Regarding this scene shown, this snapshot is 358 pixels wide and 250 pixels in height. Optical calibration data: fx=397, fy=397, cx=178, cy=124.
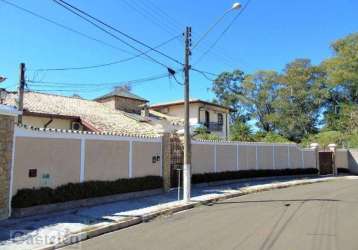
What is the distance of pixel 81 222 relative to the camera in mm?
11242

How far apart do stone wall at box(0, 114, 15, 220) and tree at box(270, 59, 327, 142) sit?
4943 cm

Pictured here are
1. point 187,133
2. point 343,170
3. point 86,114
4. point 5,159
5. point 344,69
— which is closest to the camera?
point 5,159

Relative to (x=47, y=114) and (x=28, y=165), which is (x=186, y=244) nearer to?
(x=28, y=165)

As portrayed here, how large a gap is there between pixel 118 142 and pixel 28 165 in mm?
4534

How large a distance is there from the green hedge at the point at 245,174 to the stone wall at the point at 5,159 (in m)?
11.7

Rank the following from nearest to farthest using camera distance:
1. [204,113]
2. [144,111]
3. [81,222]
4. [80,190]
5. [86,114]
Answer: [81,222]
[80,190]
[86,114]
[144,111]
[204,113]

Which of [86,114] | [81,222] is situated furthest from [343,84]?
[81,222]

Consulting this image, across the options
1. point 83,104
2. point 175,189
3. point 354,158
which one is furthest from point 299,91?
point 175,189

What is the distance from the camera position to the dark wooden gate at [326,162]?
36531 mm

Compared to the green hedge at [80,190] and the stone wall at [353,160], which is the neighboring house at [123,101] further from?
the stone wall at [353,160]

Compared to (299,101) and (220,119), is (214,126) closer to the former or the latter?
(220,119)

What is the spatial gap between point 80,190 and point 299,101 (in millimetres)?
48734

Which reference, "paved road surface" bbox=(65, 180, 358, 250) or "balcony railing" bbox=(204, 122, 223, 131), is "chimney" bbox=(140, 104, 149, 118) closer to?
"balcony railing" bbox=(204, 122, 223, 131)

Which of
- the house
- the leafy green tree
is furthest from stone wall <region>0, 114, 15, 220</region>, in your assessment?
the leafy green tree
